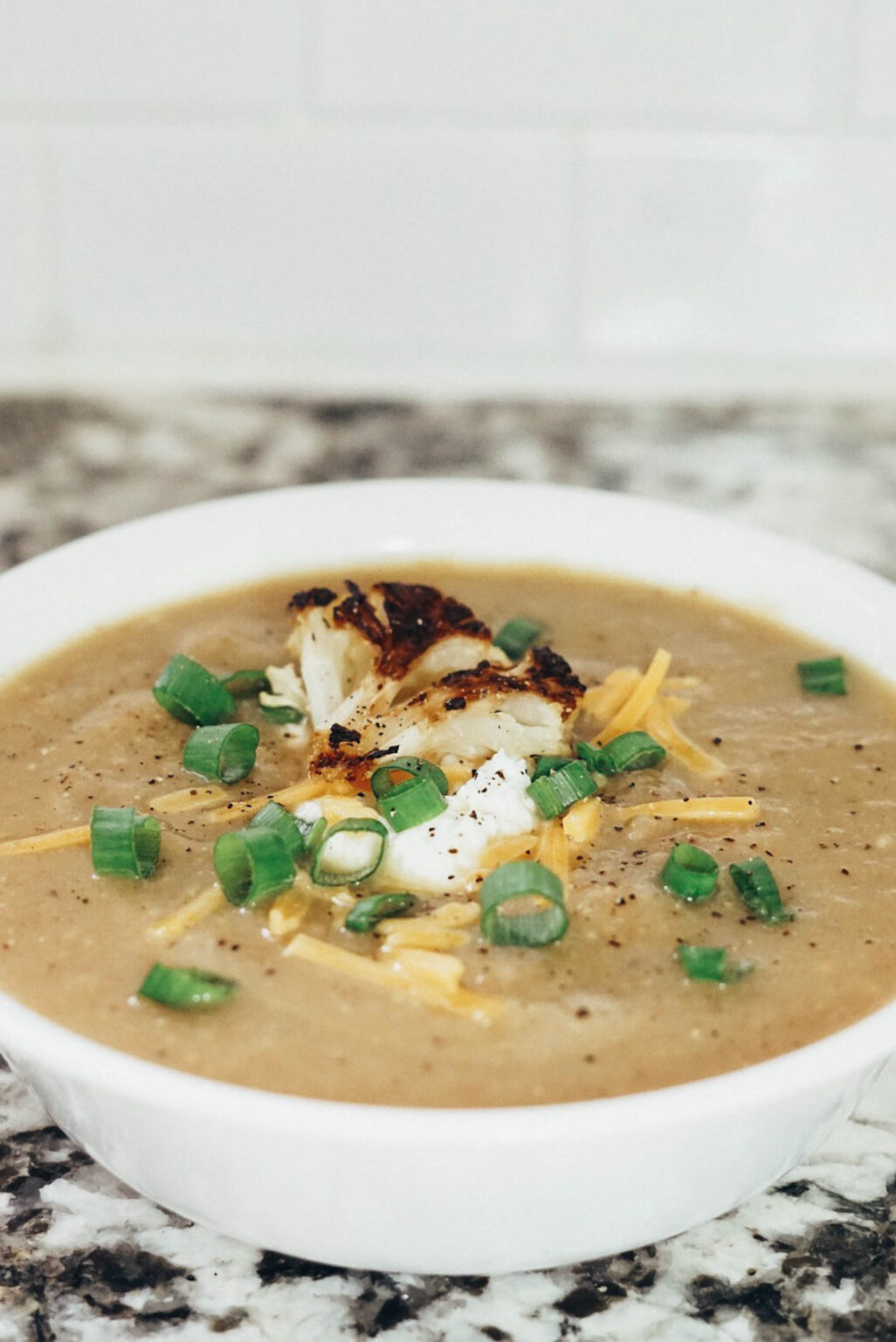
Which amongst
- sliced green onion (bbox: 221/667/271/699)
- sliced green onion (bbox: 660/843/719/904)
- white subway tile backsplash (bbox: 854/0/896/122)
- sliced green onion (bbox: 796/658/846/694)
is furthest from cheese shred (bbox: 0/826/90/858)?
white subway tile backsplash (bbox: 854/0/896/122)

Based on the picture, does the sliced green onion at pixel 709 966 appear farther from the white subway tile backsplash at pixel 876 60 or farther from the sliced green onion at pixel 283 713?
the white subway tile backsplash at pixel 876 60

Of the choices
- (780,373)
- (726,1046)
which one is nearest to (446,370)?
(780,373)

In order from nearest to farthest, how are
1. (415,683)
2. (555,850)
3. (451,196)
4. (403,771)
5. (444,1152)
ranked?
1. (444,1152)
2. (555,850)
3. (403,771)
4. (415,683)
5. (451,196)

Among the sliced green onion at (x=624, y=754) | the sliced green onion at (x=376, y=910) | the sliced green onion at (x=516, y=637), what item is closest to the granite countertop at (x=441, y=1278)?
the sliced green onion at (x=376, y=910)

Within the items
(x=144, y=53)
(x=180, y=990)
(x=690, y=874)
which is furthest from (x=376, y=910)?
(x=144, y=53)

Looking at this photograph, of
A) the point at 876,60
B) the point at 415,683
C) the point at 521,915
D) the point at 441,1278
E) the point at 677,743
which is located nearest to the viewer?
the point at 441,1278

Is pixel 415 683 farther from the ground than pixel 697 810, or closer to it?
farther from the ground

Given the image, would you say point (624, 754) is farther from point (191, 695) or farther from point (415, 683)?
point (191, 695)
